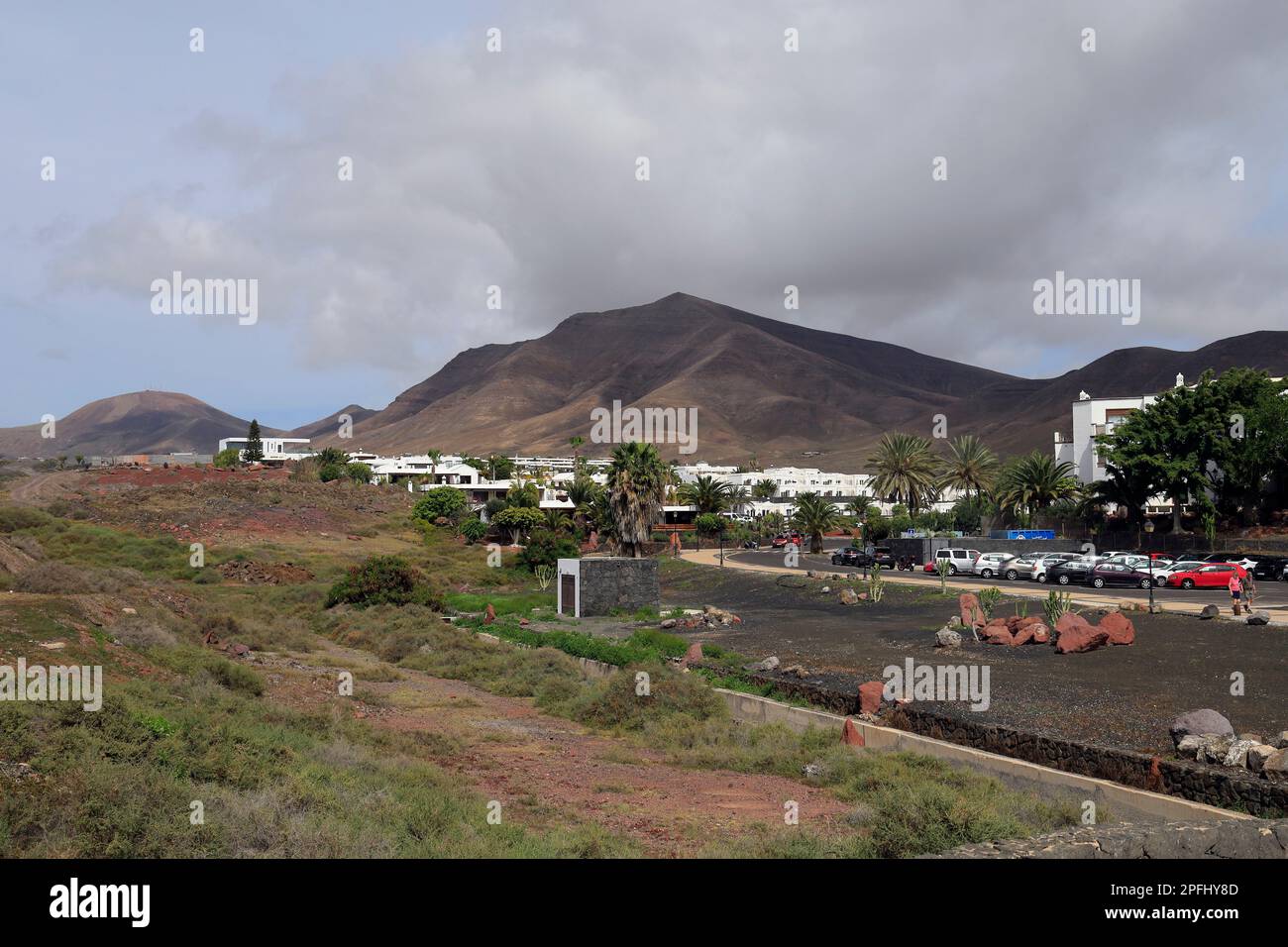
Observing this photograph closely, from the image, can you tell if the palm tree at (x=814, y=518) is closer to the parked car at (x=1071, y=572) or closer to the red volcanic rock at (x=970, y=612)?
the parked car at (x=1071, y=572)

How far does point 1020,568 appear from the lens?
4556cm

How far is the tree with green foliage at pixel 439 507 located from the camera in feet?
269

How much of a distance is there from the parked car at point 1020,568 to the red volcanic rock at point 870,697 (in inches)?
1175

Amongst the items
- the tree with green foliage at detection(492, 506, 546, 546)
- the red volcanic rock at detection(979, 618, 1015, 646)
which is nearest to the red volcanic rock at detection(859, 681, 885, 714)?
the red volcanic rock at detection(979, 618, 1015, 646)

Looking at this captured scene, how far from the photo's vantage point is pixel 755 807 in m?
13.0

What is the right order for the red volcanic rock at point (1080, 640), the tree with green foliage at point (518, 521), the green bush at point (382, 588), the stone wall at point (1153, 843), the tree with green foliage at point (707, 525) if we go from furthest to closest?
the tree with green foliage at point (707, 525) < the tree with green foliage at point (518, 521) < the green bush at point (382, 588) < the red volcanic rock at point (1080, 640) < the stone wall at point (1153, 843)

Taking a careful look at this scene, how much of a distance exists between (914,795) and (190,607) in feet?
84.1

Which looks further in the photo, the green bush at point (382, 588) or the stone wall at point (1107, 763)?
the green bush at point (382, 588)

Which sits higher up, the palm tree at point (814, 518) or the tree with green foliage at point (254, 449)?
the tree with green foliage at point (254, 449)

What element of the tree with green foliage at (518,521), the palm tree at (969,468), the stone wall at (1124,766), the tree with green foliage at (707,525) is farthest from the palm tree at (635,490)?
the tree with green foliage at (707,525)

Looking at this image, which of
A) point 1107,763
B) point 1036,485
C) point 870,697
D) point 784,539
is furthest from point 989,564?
point 784,539

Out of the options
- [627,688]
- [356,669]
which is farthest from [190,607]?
[627,688]

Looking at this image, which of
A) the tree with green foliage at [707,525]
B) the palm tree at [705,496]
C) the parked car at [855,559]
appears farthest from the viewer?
the palm tree at [705,496]
